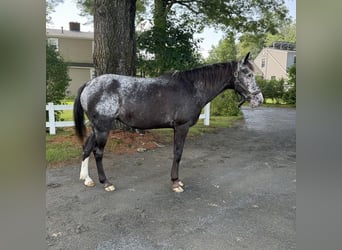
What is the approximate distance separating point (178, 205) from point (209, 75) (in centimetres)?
159

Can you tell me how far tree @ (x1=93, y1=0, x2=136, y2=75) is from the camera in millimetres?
5312

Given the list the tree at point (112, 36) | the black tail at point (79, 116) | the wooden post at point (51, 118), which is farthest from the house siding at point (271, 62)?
the black tail at point (79, 116)

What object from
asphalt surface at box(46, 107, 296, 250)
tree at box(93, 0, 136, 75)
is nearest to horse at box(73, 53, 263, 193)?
asphalt surface at box(46, 107, 296, 250)

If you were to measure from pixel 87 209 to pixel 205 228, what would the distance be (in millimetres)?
1209

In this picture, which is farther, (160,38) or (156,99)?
(160,38)

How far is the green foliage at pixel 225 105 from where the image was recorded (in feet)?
A: 36.4

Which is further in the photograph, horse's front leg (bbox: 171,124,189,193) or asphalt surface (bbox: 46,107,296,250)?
horse's front leg (bbox: 171,124,189,193)

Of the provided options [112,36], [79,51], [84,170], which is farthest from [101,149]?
[79,51]

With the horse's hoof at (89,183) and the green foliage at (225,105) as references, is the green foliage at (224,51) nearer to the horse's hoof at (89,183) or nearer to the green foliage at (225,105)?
the green foliage at (225,105)

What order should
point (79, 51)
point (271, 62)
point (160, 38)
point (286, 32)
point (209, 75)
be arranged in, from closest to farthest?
1. point (209, 75)
2. point (160, 38)
3. point (286, 32)
4. point (79, 51)
5. point (271, 62)

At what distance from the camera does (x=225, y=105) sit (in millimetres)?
11172

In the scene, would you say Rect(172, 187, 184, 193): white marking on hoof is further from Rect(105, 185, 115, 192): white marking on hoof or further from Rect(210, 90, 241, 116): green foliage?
Rect(210, 90, 241, 116): green foliage

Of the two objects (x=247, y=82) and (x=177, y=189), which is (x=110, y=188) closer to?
(x=177, y=189)
